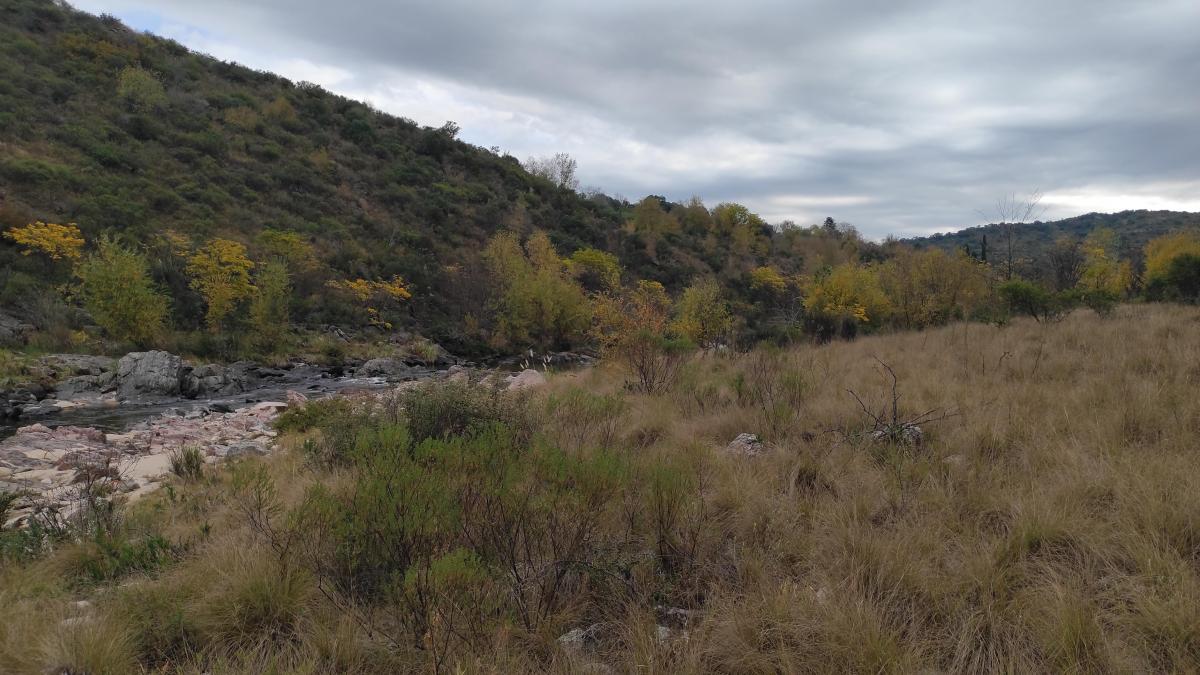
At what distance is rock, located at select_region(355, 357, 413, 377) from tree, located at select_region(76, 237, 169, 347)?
728 cm

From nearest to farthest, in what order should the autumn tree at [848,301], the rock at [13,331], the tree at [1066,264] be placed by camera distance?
the rock at [13,331]
the autumn tree at [848,301]
the tree at [1066,264]

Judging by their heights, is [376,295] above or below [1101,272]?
below

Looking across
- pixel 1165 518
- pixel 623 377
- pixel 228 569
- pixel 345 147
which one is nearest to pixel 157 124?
pixel 345 147

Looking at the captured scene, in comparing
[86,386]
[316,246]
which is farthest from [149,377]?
[316,246]

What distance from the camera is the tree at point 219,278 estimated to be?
77.0 ft

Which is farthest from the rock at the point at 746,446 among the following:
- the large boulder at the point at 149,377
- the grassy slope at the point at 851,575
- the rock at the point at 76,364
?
the rock at the point at 76,364

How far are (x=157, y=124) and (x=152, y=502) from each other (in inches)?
1710

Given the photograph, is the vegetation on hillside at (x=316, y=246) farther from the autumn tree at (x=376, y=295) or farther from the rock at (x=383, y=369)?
the rock at (x=383, y=369)

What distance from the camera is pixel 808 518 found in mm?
3484

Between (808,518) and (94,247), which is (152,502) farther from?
(94,247)

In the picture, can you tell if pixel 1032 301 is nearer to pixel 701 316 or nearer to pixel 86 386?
pixel 701 316

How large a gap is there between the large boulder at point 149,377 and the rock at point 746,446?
1753cm

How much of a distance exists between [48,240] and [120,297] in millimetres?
6061

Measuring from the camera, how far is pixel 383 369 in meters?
22.9
